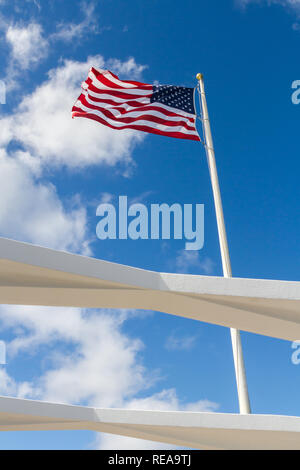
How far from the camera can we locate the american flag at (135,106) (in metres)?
10.2

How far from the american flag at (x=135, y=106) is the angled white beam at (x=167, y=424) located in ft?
21.2

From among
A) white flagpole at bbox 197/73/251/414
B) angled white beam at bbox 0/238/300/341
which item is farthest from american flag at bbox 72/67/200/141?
angled white beam at bbox 0/238/300/341

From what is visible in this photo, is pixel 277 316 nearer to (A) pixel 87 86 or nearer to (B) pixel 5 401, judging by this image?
(B) pixel 5 401

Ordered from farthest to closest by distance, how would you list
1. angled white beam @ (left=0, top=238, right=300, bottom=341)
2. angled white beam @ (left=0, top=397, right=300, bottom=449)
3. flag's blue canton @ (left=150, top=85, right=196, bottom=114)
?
flag's blue canton @ (left=150, top=85, right=196, bottom=114)
angled white beam @ (left=0, top=397, right=300, bottom=449)
angled white beam @ (left=0, top=238, right=300, bottom=341)

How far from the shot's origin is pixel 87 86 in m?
10.6

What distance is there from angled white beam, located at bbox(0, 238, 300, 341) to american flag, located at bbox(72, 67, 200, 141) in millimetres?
6449

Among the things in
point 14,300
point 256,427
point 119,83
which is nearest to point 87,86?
point 119,83

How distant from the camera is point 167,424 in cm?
477

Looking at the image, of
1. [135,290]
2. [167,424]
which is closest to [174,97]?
[135,290]

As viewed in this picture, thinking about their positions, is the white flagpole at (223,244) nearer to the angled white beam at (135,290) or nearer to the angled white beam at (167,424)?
the angled white beam at (167,424)

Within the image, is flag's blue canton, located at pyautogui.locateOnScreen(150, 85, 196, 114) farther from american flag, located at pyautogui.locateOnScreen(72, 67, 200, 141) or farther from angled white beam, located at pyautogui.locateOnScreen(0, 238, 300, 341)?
angled white beam, located at pyautogui.locateOnScreen(0, 238, 300, 341)

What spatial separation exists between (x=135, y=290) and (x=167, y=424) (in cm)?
158

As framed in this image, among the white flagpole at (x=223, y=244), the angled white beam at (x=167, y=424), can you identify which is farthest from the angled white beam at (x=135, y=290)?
the white flagpole at (x=223, y=244)

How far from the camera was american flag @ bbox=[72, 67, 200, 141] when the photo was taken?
1024 cm
